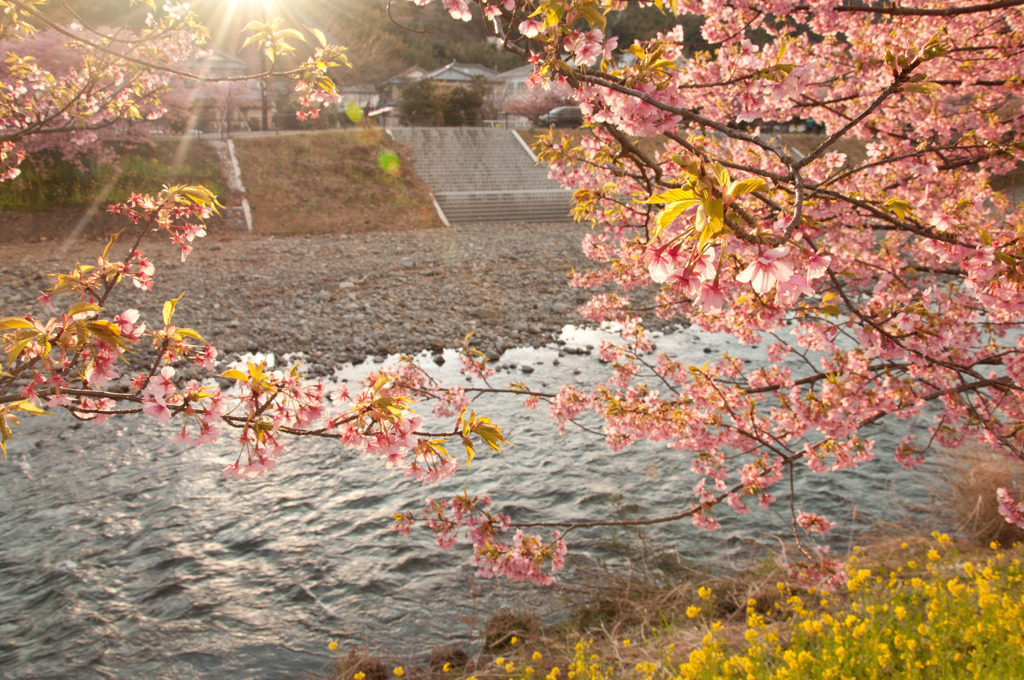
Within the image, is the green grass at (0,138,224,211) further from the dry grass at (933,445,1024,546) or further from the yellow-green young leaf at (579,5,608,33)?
the dry grass at (933,445,1024,546)

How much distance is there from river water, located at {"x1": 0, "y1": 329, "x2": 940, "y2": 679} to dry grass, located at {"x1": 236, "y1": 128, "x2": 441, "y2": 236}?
14.5 m

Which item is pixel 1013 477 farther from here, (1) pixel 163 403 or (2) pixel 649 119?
(1) pixel 163 403

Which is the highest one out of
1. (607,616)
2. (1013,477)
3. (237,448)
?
(1013,477)

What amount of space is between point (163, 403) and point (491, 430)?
1.21 meters

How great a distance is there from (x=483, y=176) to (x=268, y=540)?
24.0 meters

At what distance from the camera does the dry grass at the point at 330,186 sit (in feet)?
71.9

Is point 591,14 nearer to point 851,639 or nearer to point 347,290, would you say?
point 851,639

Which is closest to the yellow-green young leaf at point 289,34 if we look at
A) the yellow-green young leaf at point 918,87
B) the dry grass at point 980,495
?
the yellow-green young leaf at point 918,87

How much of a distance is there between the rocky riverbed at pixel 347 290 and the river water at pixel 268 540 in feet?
11.6

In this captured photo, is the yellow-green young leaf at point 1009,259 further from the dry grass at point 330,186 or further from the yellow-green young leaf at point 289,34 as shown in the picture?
the dry grass at point 330,186

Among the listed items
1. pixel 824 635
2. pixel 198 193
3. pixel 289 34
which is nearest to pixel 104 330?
pixel 198 193

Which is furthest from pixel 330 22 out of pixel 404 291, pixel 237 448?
pixel 237 448

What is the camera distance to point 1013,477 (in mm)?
5605

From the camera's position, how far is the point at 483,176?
2817 cm
